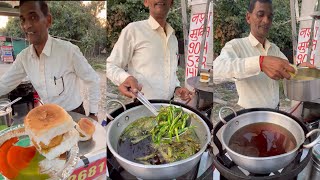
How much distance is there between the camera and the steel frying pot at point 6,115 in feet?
3.02

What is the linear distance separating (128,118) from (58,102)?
0.26 m

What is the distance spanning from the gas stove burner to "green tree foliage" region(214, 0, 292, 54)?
0.28 meters

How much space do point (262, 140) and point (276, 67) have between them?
27 cm

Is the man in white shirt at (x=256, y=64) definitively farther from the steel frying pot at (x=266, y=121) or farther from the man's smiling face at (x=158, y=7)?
the man's smiling face at (x=158, y=7)

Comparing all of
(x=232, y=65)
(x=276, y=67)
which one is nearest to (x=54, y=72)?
(x=232, y=65)

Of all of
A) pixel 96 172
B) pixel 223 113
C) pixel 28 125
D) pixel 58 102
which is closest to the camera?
pixel 28 125

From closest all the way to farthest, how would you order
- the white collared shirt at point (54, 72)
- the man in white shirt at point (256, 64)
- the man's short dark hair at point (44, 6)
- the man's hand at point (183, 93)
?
the man's short dark hair at point (44, 6), the white collared shirt at point (54, 72), the man in white shirt at point (256, 64), the man's hand at point (183, 93)

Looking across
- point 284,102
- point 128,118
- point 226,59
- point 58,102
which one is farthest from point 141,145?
point 284,102

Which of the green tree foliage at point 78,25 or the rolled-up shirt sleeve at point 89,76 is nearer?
the green tree foliage at point 78,25

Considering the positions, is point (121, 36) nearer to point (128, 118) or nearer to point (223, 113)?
point (128, 118)

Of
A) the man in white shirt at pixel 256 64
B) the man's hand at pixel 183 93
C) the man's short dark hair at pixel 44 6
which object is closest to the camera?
the man's short dark hair at pixel 44 6

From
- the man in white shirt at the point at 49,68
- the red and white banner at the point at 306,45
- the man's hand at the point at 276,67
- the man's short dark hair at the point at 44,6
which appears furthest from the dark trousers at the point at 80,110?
the red and white banner at the point at 306,45

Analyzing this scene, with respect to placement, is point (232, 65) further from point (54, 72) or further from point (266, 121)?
point (54, 72)

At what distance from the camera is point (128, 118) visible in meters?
1.08
